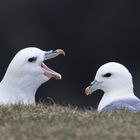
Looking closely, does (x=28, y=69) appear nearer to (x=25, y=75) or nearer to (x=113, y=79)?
(x=25, y=75)

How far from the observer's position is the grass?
736cm

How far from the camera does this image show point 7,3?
17875mm

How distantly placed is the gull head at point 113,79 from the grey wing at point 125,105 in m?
0.73

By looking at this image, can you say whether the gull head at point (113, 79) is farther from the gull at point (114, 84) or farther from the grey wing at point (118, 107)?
the grey wing at point (118, 107)

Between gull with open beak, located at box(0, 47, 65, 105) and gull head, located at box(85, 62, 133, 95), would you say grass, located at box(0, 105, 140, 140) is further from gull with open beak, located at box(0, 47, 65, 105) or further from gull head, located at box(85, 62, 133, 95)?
gull head, located at box(85, 62, 133, 95)

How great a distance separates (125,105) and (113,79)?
1.41 metres

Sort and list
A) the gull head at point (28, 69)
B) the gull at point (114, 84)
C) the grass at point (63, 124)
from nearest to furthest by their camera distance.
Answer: the grass at point (63, 124) < the gull at point (114, 84) < the gull head at point (28, 69)

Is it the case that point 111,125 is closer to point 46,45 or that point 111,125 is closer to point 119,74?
point 119,74

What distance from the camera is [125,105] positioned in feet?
30.7

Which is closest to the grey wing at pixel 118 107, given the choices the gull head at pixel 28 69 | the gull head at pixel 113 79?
the gull head at pixel 113 79

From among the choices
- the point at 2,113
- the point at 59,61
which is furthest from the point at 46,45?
the point at 2,113

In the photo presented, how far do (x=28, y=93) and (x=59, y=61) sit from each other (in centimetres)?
745

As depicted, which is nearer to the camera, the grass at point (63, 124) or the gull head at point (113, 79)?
the grass at point (63, 124)

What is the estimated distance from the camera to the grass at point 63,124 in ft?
24.2
